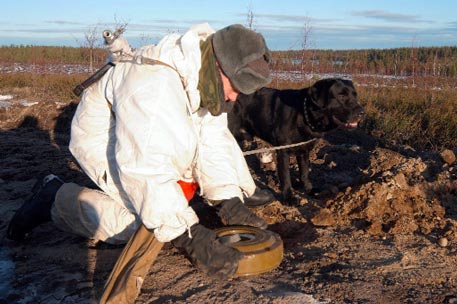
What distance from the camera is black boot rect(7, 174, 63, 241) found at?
372 centimetres

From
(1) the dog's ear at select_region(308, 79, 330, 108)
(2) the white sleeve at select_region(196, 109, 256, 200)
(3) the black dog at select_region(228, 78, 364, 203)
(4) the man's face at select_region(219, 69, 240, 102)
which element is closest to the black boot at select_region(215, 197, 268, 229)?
(2) the white sleeve at select_region(196, 109, 256, 200)

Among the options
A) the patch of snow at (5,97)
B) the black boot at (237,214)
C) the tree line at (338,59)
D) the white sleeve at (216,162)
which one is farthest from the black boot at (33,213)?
the patch of snow at (5,97)

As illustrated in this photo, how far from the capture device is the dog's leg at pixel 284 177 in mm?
5013

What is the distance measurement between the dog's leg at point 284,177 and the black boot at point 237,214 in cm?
136

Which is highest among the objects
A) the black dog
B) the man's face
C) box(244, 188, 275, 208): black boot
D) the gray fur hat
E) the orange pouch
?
the gray fur hat

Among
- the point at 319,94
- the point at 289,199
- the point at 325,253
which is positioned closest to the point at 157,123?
the point at 325,253

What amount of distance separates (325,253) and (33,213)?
7.06 feet

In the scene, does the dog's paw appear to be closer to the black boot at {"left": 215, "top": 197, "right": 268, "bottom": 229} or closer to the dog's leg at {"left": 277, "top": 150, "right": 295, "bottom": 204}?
Result: the dog's leg at {"left": 277, "top": 150, "right": 295, "bottom": 204}

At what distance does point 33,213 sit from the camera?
→ 3729 millimetres

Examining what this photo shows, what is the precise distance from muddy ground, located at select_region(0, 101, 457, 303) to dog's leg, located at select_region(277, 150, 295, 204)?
157mm

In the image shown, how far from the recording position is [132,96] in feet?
8.95

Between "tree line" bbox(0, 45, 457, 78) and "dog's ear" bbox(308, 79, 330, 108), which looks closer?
"dog's ear" bbox(308, 79, 330, 108)

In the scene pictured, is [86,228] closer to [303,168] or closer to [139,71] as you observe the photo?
[139,71]

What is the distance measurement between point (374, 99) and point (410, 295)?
8.28 m
